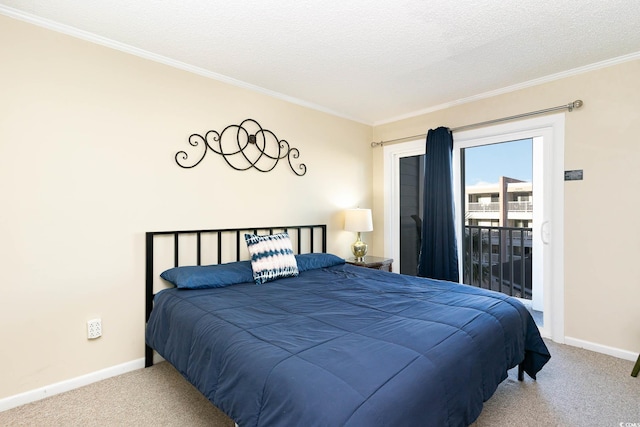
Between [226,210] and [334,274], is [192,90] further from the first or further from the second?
[334,274]

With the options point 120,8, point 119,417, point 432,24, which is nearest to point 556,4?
point 432,24

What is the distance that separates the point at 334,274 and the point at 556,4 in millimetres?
2400

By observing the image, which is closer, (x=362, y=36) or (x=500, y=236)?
(x=362, y=36)

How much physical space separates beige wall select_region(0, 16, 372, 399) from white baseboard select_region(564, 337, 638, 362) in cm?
319

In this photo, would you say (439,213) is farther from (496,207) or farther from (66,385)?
(66,385)

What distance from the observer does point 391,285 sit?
245cm

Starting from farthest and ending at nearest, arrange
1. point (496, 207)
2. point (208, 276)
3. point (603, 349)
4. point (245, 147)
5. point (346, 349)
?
point (496, 207), point (245, 147), point (603, 349), point (208, 276), point (346, 349)

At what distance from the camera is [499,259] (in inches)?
153

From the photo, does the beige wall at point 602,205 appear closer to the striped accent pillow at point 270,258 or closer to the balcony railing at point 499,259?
the balcony railing at point 499,259

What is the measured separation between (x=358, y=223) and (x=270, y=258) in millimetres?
1375

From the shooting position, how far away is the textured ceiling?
1932 mm

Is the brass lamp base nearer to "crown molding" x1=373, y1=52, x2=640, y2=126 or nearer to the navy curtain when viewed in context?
the navy curtain

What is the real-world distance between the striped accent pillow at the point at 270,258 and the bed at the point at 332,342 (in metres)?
0.05

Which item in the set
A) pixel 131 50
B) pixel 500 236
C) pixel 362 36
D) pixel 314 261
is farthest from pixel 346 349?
pixel 500 236
